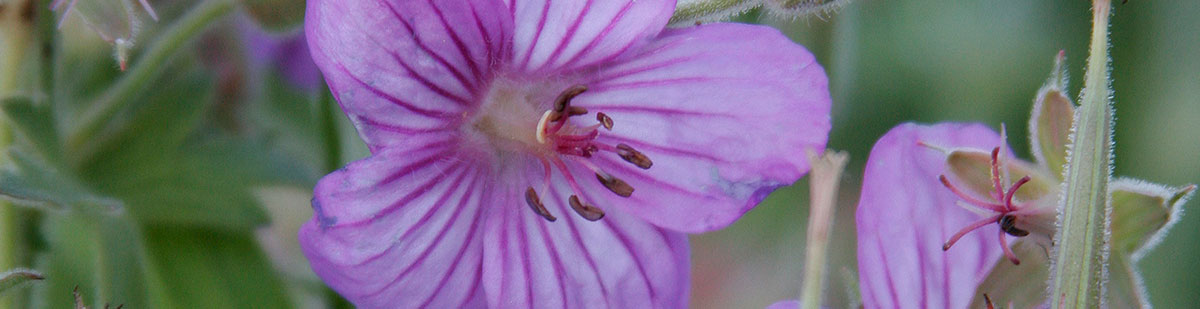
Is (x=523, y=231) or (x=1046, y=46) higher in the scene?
(x=1046, y=46)

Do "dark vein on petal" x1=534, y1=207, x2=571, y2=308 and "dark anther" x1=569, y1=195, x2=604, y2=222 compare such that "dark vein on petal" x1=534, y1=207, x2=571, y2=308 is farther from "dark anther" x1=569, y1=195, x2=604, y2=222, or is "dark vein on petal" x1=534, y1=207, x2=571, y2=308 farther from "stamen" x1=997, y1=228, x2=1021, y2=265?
"stamen" x1=997, y1=228, x2=1021, y2=265

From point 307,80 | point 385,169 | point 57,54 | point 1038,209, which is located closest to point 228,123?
point 307,80

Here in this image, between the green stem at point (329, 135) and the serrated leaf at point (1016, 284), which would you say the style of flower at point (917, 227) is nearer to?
the serrated leaf at point (1016, 284)

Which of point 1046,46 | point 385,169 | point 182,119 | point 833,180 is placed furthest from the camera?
point 1046,46

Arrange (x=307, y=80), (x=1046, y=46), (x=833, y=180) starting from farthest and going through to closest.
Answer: (x=1046, y=46)
(x=307, y=80)
(x=833, y=180)

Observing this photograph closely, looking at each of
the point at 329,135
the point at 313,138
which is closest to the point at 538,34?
the point at 329,135

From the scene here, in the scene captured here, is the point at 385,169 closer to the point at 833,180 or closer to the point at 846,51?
the point at 833,180

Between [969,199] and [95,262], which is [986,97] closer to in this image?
[969,199]
